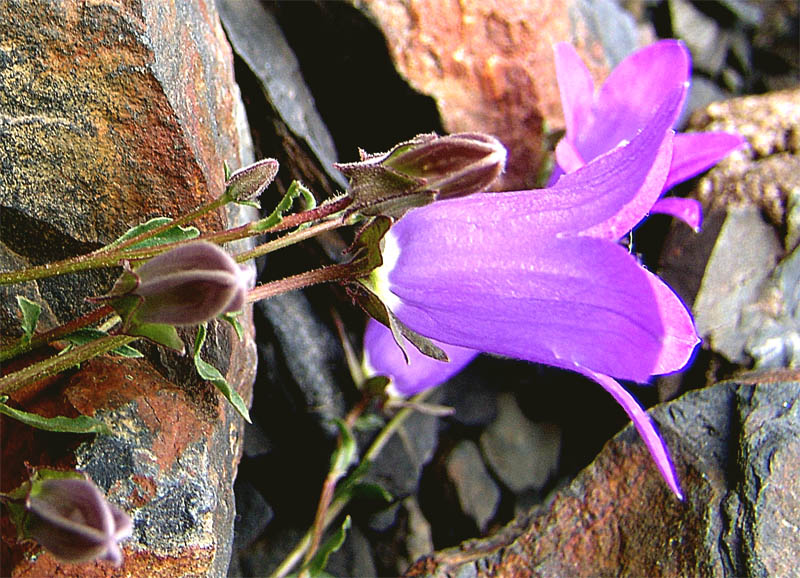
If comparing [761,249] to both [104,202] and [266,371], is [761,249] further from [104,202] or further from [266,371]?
[104,202]

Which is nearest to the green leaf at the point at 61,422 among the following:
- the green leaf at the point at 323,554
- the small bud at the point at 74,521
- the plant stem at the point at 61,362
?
the plant stem at the point at 61,362

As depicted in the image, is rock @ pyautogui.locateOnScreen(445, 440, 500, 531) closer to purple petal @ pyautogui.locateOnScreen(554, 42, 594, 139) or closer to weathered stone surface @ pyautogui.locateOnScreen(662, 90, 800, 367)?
weathered stone surface @ pyautogui.locateOnScreen(662, 90, 800, 367)

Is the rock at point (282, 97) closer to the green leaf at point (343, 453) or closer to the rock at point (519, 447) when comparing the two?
the green leaf at point (343, 453)

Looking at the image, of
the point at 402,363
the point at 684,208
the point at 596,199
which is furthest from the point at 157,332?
the point at 684,208

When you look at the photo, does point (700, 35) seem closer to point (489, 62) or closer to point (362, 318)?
point (489, 62)

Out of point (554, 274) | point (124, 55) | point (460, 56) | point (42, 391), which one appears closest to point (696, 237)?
point (460, 56)
